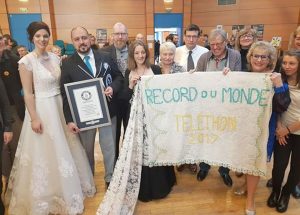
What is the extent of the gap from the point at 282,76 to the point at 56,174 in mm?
2255

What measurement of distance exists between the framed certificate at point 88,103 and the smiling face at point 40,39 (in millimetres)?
403

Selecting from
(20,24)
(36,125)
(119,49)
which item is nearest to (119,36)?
(119,49)

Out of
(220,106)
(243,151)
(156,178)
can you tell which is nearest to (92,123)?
(156,178)

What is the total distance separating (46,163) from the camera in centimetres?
218

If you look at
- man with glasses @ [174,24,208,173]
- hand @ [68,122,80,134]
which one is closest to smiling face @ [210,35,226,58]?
man with glasses @ [174,24,208,173]

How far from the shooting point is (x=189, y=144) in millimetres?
2172

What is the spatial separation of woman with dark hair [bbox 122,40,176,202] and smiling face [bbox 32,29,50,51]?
0.76 meters

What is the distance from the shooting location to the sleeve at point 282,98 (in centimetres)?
185

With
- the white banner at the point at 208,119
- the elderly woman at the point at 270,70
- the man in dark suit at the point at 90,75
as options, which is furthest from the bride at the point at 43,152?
the elderly woman at the point at 270,70

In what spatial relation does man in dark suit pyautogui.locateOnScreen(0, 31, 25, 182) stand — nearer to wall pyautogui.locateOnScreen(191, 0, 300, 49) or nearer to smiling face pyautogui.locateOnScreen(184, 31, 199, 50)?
smiling face pyautogui.locateOnScreen(184, 31, 199, 50)

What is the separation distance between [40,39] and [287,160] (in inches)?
97.4

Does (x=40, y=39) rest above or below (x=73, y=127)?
above

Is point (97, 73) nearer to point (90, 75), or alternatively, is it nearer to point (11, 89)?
point (90, 75)

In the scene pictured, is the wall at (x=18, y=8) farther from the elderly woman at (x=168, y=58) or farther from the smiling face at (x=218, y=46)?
the smiling face at (x=218, y=46)
